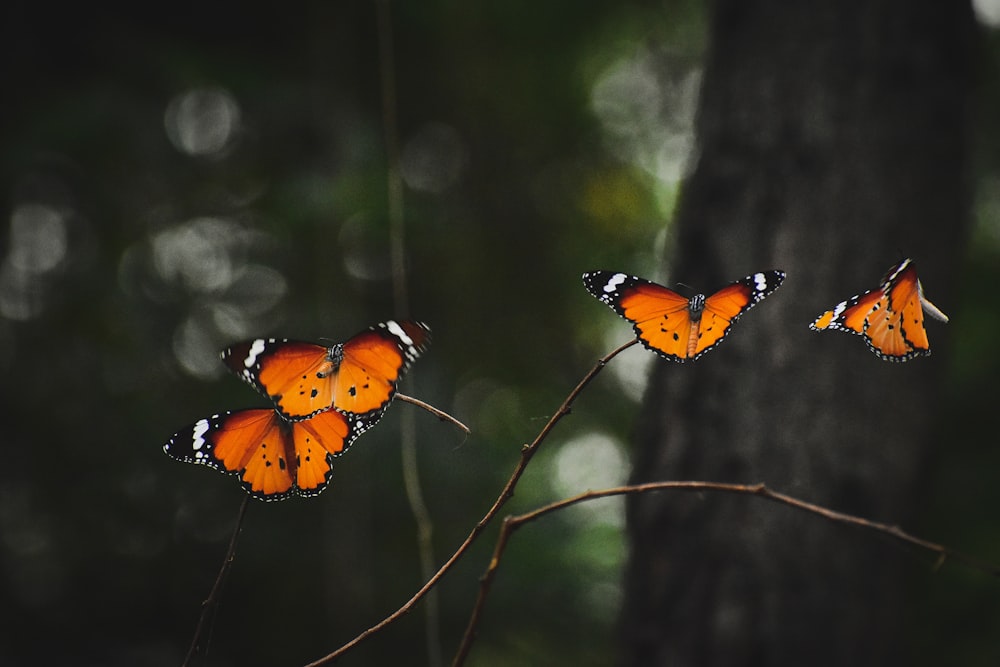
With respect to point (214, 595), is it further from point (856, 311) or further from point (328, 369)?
point (856, 311)

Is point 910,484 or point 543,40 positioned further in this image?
point 543,40

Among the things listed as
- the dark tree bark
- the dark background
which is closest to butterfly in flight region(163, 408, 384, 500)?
the dark tree bark

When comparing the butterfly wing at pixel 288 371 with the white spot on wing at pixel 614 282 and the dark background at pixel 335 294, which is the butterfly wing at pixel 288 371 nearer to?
the white spot on wing at pixel 614 282

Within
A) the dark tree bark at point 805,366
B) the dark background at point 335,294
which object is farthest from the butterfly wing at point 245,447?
the dark background at point 335,294

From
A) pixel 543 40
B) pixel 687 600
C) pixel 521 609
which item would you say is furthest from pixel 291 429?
pixel 543 40

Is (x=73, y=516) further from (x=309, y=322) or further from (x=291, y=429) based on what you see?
(x=291, y=429)

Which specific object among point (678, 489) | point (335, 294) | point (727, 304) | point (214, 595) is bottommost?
point (214, 595)

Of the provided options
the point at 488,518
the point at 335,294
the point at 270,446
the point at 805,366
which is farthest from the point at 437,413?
the point at 335,294

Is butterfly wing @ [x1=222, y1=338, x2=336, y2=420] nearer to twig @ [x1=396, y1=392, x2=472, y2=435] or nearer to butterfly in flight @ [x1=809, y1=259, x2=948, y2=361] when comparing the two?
twig @ [x1=396, y1=392, x2=472, y2=435]
